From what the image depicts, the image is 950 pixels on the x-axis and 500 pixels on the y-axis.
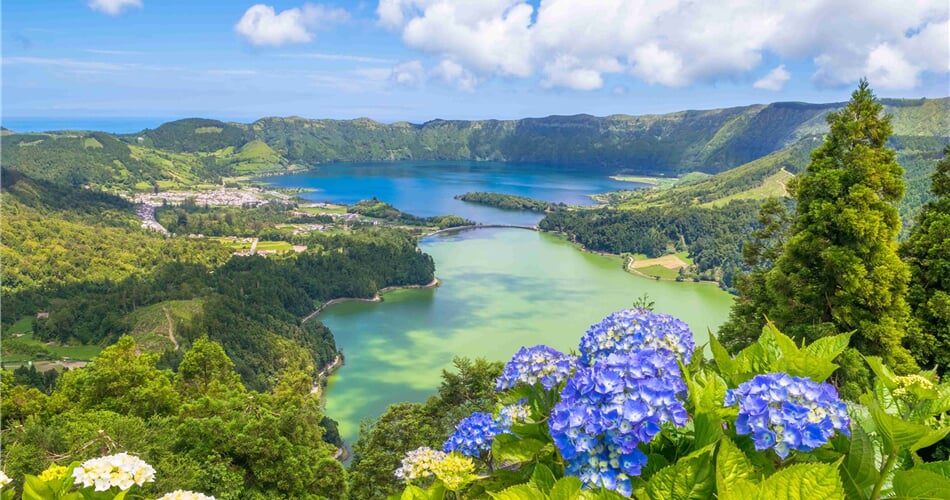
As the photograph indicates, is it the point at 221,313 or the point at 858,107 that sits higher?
the point at 858,107

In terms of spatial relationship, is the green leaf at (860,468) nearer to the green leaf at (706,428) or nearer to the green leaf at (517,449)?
the green leaf at (706,428)

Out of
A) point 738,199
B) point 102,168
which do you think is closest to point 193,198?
point 102,168

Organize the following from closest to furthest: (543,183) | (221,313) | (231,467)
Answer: (231,467) → (221,313) → (543,183)

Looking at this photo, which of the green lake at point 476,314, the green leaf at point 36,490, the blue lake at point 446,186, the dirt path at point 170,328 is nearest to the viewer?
the green leaf at point 36,490

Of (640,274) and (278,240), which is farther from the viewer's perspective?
(278,240)

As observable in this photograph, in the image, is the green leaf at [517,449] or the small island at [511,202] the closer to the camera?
the green leaf at [517,449]

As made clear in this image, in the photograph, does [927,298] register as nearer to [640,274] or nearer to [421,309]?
[421,309]

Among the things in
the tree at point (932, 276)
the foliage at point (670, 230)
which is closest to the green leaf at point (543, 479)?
the tree at point (932, 276)
